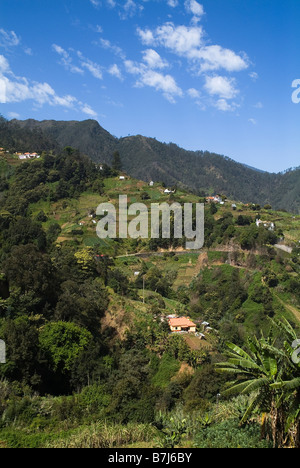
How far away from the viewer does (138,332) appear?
20.8 meters

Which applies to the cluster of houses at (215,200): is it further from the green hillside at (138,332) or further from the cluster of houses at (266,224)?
the cluster of houses at (266,224)

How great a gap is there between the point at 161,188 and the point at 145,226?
14456 mm

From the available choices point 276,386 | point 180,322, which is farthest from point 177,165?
point 276,386

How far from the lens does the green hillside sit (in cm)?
Answer: 942

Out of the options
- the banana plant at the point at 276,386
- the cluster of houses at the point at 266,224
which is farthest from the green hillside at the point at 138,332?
the cluster of houses at the point at 266,224

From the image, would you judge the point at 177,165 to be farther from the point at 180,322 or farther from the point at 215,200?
the point at 180,322

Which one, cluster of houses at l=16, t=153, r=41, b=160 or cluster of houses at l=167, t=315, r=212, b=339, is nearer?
cluster of houses at l=167, t=315, r=212, b=339

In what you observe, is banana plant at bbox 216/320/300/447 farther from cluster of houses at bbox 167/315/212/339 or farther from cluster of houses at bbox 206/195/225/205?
cluster of houses at bbox 206/195/225/205

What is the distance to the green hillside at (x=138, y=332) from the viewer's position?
30.9ft

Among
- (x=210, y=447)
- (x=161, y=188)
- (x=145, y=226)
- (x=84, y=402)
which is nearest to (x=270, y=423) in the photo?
(x=210, y=447)

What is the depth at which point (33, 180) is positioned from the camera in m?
53.4

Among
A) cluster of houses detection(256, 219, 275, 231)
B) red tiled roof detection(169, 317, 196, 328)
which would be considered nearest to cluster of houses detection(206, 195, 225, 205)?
cluster of houses detection(256, 219, 275, 231)

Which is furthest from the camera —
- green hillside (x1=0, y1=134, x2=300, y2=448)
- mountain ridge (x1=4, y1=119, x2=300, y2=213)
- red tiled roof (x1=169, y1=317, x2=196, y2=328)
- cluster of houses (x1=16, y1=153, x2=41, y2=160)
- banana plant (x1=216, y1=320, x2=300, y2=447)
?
mountain ridge (x1=4, y1=119, x2=300, y2=213)

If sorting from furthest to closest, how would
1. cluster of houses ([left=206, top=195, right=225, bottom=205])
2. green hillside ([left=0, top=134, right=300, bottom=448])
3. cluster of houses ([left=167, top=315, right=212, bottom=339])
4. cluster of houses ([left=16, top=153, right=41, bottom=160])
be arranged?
cluster of houses ([left=16, top=153, right=41, bottom=160]) < cluster of houses ([left=206, top=195, right=225, bottom=205]) < cluster of houses ([left=167, top=315, right=212, bottom=339]) < green hillside ([left=0, top=134, right=300, bottom=448])
